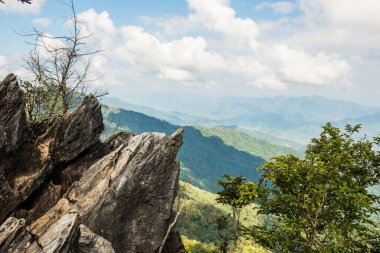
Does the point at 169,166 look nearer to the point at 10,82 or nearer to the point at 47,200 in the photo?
the point at 47,200

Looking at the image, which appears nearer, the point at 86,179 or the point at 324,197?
the point at 324,197

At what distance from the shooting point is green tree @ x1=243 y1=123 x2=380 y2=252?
19.2 m

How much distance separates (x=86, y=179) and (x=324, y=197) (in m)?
15.2

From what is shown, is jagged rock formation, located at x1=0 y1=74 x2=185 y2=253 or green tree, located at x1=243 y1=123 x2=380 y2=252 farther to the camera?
green tree, located at x1=243 y1=123 x2=380 y2=252

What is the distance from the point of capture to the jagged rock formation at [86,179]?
18.2 m

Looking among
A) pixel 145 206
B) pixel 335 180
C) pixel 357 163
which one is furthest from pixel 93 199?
pixel 357 163

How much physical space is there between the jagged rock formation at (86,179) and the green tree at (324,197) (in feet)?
21.5

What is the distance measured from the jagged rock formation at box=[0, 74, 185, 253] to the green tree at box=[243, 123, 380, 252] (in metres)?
6.54

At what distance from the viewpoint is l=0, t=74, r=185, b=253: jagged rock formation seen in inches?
717

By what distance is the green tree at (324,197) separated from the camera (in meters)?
19.2

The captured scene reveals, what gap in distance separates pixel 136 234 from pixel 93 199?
353cm

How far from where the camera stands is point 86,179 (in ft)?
66.7

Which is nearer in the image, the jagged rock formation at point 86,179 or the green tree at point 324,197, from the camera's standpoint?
the jagged rock formation at point 86,179

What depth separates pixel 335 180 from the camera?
2002cm
